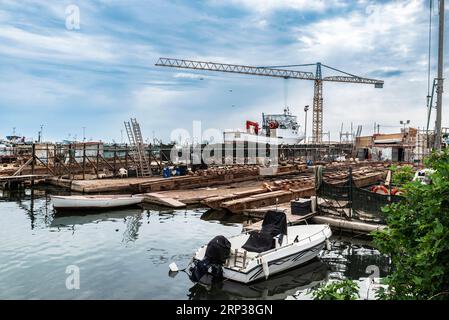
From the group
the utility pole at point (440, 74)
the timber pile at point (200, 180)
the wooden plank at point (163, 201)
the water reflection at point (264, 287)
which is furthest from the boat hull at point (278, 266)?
the timber pile at point (200, 180)

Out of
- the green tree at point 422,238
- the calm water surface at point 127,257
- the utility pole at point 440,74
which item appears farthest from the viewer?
the utility pole at point 440,74

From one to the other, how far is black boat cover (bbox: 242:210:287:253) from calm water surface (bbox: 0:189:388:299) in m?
1.25

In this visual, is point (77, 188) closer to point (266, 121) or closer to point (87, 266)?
point (87, 266)

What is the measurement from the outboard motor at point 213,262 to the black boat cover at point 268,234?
1366mm

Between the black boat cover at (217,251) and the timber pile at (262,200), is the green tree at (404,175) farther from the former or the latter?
the timber pile at (262,200)

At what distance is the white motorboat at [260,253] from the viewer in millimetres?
12039

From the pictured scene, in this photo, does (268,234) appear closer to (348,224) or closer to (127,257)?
(127,257)

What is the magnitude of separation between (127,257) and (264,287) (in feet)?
20.7

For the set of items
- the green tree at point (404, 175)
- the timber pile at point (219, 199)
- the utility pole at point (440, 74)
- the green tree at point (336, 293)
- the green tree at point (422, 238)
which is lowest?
the timber pile at point (219, 199)

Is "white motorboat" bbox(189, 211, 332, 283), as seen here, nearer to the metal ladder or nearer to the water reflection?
the water reflection

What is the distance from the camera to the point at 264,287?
1230cm

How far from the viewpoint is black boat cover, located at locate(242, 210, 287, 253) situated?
43.7ft

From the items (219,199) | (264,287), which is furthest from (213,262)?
(219,199)
